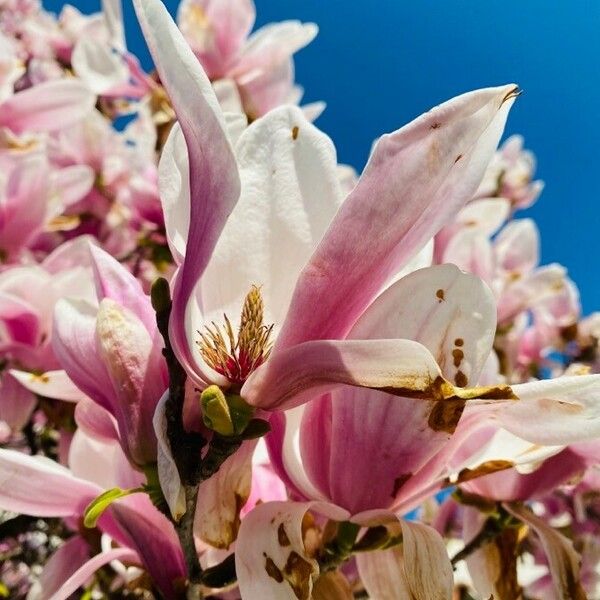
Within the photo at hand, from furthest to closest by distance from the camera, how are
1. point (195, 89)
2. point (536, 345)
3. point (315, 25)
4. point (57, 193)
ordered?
point (536, 345) → point (315, 25) → point (57, 193) → point (195, 89)

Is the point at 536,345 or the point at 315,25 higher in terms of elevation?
the point at 315,25

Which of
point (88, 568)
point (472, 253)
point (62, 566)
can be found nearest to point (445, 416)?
point (88, 568)

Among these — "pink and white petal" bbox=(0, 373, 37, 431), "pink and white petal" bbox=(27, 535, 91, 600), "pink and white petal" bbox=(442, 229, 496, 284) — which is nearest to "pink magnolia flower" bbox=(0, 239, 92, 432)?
"pink and white petal" bbox=(0, 373, 37, 431)

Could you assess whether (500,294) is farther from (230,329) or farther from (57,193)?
(230,329)

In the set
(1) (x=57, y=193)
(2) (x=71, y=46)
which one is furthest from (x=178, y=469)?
(2) (x=71, y=46)

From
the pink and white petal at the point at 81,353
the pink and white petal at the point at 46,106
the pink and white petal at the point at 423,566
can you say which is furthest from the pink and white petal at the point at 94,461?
the pink and white petal at the point at 46,106

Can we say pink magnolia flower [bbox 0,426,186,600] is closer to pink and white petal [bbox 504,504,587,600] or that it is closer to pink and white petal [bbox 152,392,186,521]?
pink and white petal [bbox 152,392,186,521]

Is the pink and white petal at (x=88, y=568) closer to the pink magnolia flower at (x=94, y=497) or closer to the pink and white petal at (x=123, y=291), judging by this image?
the pink magnolia flower at (x=94, y=497)
